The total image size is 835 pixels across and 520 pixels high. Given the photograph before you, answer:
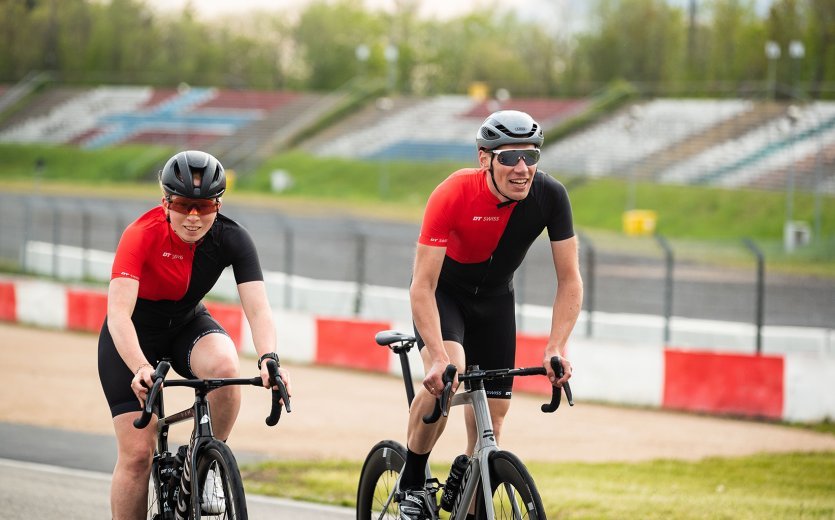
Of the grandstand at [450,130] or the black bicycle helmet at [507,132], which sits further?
the grandstand at [450,130]

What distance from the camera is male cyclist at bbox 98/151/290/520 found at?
5.12 metres

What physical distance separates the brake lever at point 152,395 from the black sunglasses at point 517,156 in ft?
5.32

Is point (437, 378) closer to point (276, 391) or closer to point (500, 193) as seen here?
point (276, 391)

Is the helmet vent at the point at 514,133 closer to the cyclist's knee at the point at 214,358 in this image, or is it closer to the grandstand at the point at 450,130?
the cyclist's knee at the point at 214,358

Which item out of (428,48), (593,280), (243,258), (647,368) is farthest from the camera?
(428,48)

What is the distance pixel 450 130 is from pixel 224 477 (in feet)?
167

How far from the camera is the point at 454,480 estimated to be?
5.31 m

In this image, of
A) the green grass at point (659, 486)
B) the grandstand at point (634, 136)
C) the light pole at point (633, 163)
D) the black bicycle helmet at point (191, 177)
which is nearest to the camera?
the black bicycle helmet at point (191, 177)

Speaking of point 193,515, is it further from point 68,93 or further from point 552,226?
point 68,93

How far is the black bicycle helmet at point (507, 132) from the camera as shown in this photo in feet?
16.9

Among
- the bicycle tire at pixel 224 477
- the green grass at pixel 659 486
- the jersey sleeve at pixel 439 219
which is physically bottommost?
the green grass at pixel 659 486

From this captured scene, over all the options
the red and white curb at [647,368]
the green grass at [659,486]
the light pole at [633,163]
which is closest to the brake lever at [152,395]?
the green grass at [659,486]

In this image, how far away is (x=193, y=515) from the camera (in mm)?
5012

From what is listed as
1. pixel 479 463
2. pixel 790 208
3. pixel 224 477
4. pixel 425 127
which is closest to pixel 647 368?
pixel 479 463
